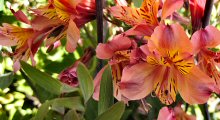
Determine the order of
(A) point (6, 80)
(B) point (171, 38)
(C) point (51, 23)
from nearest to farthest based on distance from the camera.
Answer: (B) point (171, 38) < (C) point (51, 23) < (A) point (6, 80)

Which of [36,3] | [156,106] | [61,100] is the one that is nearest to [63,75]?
[61,100]

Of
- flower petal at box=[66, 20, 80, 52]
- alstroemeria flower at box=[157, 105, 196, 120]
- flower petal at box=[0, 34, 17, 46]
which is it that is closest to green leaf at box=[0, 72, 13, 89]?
flower petal at box=[0, 34, 17, 46]

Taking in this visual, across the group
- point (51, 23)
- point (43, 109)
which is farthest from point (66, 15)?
point (43, 109)

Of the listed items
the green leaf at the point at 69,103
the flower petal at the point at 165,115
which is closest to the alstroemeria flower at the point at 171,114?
the flower petal at the point at 165,115

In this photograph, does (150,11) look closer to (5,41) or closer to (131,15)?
(131,15)

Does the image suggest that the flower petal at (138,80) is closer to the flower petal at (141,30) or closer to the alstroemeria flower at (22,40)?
the flower petal at (141,30)

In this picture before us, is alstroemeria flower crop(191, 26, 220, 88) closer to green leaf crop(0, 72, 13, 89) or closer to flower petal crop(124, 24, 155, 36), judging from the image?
flower petal crop(124, 24, 155, 36)
